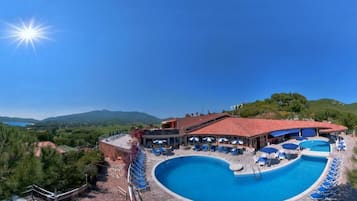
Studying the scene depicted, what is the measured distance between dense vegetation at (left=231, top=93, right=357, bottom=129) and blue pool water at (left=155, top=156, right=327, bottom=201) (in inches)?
873

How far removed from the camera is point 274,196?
1586cm

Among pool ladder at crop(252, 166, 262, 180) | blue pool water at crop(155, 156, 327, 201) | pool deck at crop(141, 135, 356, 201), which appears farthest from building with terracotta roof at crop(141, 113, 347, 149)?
pool ladder at crop(252, 166, 262, 180)

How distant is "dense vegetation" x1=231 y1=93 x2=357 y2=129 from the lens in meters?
43.8

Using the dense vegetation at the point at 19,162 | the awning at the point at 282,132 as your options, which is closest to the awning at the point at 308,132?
the awning at the point at 282,132

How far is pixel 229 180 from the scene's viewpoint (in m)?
19.5

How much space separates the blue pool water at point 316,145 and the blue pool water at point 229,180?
3.29 metres

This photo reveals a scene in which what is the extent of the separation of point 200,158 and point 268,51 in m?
32.4

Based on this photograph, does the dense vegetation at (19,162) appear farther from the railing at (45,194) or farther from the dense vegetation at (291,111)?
the dense vegetation at (291,111)

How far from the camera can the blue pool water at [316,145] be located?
2652 cm

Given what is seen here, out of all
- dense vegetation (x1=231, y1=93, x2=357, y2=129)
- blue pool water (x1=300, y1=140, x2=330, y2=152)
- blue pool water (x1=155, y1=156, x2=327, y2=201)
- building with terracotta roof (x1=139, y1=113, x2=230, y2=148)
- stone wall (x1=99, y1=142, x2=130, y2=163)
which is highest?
dense vegetation (x1=231, y1=93, x2=357, y2=129)

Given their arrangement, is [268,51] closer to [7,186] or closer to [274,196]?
[274,196]

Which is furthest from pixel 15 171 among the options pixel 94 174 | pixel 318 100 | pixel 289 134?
pixel 318 100

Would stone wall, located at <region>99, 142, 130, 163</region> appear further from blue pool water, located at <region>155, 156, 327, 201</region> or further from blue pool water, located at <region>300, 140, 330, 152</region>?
blue pool water, located at <region>300, 140, 330, 152</region>

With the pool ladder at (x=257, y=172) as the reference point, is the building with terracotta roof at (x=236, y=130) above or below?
above
